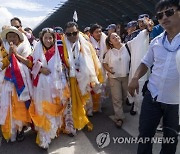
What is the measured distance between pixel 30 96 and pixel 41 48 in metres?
0.72

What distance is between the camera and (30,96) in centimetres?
400

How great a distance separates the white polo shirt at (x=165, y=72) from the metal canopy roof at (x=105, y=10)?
13.3m

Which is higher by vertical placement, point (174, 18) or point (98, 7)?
point (98, 7)

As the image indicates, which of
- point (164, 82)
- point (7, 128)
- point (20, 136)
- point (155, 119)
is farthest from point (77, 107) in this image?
point (164, 82)

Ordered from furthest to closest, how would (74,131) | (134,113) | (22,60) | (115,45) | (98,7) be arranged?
(98,7)
(134,113)
(115,45)
(74,131)
(22,60)

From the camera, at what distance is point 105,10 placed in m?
23.2

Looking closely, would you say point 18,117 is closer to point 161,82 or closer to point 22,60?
point 22,60

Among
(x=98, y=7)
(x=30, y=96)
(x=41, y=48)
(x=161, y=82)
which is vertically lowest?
(x=30, y=96)

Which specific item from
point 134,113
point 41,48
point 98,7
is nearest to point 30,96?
point 41,48

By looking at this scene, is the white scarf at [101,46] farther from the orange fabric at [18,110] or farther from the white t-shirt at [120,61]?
the orange fabric at [18,110]

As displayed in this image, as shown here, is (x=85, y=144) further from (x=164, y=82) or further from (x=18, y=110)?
(x=164, y=82)

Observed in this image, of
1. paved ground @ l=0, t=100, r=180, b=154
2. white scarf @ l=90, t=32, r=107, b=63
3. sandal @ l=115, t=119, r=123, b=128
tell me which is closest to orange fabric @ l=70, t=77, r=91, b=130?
paved ground @ l=0, t=100, r=180, b=154

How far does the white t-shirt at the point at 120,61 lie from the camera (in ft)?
14.8

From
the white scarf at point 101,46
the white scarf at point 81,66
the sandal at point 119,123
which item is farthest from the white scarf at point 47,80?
the white scarf at point 101,46
